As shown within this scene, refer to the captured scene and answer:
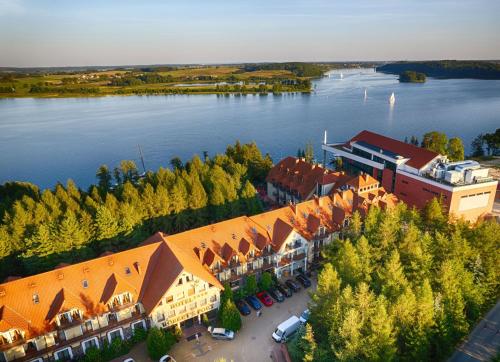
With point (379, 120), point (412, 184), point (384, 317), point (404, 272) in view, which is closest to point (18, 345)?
point (384, 317)

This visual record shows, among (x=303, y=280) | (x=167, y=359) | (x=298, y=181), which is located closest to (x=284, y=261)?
(x=303, y=280)

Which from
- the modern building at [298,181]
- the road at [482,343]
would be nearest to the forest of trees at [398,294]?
the road at [482,343]

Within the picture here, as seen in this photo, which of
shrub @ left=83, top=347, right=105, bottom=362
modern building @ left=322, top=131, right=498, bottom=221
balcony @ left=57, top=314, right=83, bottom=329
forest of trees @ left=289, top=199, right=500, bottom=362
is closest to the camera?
forest of trees @ left=289, top=199, right=500, bottom=362

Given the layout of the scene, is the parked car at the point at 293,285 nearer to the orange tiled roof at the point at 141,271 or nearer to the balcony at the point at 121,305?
the orange tiled roof at the point at 141,271

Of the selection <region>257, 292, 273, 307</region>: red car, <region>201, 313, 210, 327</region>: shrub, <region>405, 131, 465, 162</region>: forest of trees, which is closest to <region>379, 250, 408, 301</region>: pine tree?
<region>257, 292, 273, 307</region>: red car

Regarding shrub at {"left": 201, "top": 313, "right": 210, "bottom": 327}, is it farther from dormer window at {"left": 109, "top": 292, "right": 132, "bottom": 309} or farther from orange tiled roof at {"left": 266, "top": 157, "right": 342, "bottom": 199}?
orange tiled roof at {"left": 266, "top": 157, "right": 342, "bottom": 199}

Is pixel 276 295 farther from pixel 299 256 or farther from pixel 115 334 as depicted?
pixel 115 334
